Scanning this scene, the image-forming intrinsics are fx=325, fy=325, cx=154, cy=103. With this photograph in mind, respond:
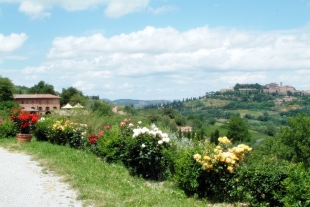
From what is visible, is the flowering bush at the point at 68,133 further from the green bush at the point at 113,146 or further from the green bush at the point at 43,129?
the green bush at the point at 113,146

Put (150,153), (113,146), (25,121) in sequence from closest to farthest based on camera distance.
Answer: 1. (150,153)
2. (113,146)
3. (25,121)

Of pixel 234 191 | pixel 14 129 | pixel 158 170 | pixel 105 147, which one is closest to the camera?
pixel 234 191

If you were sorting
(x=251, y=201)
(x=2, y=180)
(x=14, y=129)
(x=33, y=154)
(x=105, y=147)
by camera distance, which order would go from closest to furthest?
(x=251, y=201) < (x=2, y=180) < (x=105, y=147) < (x=33, y=154) < (x=14, y=129)

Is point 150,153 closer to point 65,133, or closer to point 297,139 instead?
point 65,133

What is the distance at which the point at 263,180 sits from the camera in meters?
4.72

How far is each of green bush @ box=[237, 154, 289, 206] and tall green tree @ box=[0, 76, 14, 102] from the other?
55941mm

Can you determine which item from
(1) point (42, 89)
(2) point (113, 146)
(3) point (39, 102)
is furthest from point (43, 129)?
(1) point (42, 89)

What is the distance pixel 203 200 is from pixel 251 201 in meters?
1.08

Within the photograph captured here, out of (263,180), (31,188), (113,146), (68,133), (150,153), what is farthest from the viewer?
(68,133)

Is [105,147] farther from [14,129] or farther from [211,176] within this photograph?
[14,129]

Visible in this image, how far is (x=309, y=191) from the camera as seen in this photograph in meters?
4.18

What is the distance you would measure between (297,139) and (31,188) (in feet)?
114

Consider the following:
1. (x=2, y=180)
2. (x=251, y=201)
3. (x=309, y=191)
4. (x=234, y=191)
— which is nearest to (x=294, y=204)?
(x=309, y=191)

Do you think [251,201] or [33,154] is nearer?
[251,201]
